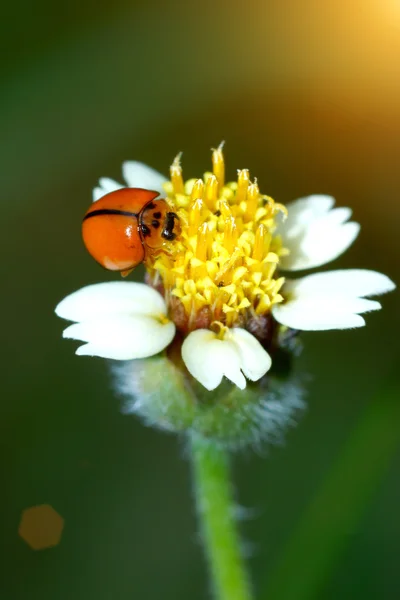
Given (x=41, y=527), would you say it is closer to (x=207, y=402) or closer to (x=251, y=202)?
(x=207, y=402)

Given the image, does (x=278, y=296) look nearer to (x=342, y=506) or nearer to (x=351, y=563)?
(x=342, y=506)

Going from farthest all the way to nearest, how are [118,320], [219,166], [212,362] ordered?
[219,166] → [118,320] → [212,362]

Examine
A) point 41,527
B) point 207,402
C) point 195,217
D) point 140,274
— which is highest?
point 195,217

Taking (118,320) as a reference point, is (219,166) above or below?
above

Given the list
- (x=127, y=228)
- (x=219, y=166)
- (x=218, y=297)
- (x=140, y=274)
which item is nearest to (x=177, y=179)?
(x=219, y=166)

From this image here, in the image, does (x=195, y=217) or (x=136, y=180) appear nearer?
(x=195, y=217)

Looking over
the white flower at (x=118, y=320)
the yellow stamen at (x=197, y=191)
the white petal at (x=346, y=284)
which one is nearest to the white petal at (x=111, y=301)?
the white flower at (x=118, y=320)
